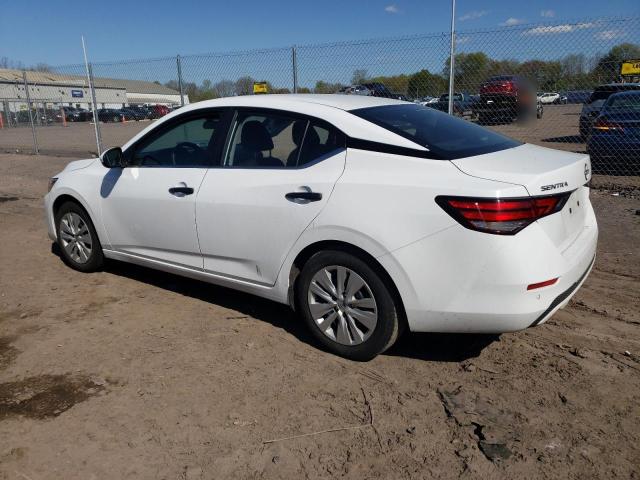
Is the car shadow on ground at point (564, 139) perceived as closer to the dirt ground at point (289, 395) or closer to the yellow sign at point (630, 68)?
the yellow sign at point (630, 68)

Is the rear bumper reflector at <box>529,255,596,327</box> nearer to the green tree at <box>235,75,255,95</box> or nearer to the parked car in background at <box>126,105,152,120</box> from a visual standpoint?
the green tree at <box>235,75,255,95</box>

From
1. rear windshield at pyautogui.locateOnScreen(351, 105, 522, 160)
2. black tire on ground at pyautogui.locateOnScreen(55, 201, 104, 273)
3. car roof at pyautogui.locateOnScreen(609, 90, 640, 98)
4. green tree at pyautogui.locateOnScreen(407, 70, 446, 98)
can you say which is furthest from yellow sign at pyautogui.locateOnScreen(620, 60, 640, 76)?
black tire on ground at pyautogui.locateOnScreen(55, 201, 104, 273)

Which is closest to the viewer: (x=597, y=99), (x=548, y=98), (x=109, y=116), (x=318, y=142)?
(x=318, y=142)

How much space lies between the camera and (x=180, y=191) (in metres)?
4.02

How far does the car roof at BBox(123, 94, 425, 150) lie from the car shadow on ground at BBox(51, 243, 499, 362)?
1371 millimetres

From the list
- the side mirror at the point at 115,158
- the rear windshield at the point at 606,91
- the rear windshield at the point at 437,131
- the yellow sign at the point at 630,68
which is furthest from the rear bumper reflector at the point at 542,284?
the rear windshield at the point at 606,91

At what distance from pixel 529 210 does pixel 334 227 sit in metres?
1.09

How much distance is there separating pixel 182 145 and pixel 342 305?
1963 mm

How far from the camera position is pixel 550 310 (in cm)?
294

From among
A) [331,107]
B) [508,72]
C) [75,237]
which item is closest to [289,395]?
[331,107]

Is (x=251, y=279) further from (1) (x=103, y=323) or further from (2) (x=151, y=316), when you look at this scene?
(1) (x=103, y=323)

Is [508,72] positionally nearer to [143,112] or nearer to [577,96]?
[577,96]

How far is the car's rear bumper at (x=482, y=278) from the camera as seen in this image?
109 inches

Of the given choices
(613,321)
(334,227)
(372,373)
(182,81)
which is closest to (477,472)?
(372,373)
